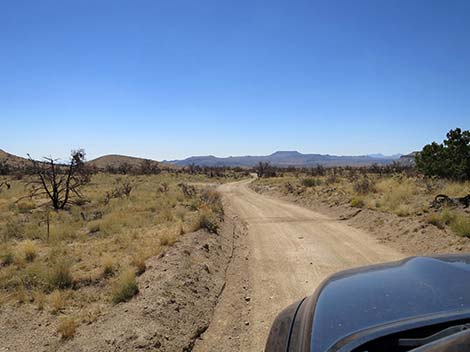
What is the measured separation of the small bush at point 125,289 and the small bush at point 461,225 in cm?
890

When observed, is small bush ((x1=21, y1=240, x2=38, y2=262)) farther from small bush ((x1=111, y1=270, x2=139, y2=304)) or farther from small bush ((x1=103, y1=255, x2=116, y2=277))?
small bush ((x1=111, y1=270, x2=139, y2=304))

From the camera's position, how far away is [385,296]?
2.39 meters

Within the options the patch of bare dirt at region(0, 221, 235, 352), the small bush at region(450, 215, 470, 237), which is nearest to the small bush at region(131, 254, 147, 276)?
the patch of bare dirt at region(0, 221, 235, 352)

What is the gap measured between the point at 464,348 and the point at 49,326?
234 inches

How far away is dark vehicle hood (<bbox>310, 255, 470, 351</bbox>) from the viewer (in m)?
2.04

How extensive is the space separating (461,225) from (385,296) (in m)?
9.59

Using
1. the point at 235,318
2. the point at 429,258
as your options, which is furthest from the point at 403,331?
the point at 235,318

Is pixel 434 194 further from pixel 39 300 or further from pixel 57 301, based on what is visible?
pixel 39 300

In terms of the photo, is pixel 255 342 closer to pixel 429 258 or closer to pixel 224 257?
pixel 429 258

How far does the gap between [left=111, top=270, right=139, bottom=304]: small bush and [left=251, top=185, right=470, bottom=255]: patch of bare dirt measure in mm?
7441

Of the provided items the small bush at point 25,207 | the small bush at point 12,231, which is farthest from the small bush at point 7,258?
the small bush at point 25,207

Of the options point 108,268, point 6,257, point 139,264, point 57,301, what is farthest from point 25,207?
point 57,301

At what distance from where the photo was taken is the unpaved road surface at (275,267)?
5.60 meters

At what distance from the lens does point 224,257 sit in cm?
989
